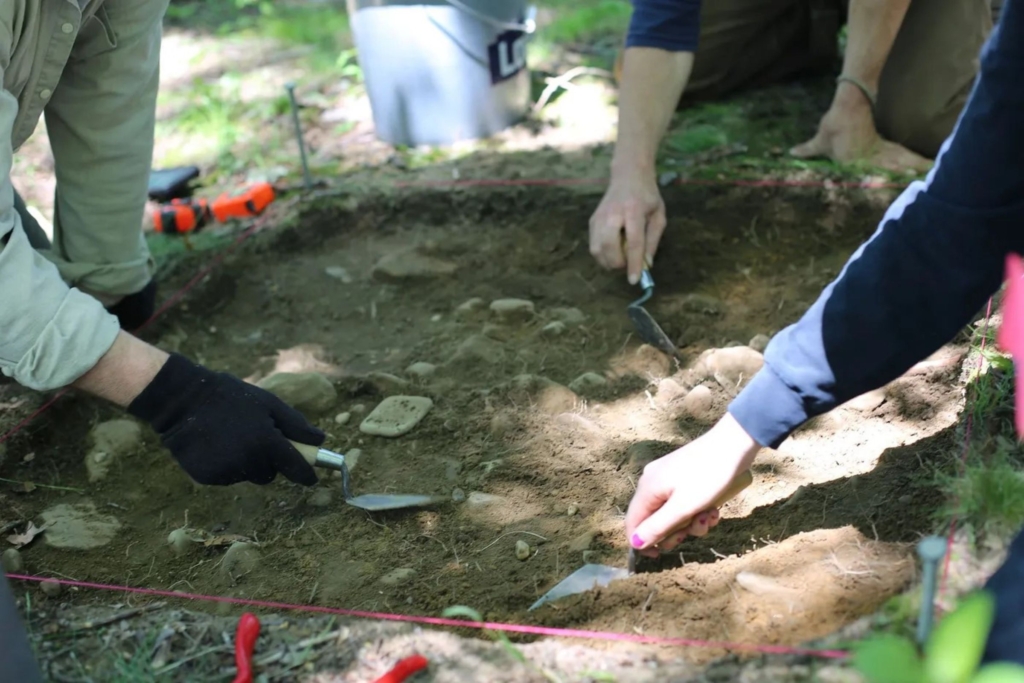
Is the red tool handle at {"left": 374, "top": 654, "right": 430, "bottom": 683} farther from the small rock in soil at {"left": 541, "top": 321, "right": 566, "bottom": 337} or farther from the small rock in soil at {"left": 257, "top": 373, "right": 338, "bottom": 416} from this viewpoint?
the small rock in soil at {"left": 541, "top": 321, "right": 566, "bottom": 337}

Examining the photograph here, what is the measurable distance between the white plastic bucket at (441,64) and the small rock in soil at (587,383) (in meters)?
1.49

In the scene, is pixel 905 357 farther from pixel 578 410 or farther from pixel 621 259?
pixel 621 259

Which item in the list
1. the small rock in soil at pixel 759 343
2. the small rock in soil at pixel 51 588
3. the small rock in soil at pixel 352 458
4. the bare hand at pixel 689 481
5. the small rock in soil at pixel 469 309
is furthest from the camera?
the small rock in soil at pixel 469 309

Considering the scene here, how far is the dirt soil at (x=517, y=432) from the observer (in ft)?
4.55

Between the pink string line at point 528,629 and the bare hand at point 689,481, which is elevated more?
the bare hand at point 689,481

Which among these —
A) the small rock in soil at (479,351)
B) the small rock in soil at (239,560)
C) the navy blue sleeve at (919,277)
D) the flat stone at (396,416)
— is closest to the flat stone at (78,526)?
the small rock in soil at (239,560)

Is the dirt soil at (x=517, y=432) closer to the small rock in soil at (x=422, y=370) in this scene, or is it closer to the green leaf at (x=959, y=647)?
the small rock in soil at (x=422, y=370)

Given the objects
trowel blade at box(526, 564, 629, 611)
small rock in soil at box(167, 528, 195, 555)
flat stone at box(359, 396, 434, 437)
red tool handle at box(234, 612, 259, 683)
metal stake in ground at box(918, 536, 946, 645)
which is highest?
metal stake in ground at box(918, 536, 946, 645)

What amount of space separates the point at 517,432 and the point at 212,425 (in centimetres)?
62

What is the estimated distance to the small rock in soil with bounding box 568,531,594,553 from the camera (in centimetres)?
156

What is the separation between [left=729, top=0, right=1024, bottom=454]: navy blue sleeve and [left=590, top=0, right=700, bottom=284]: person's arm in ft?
3.34

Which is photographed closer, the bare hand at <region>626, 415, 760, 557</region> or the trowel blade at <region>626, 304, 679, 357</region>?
the bare hand at <region>626, 415, 760, 557</region>

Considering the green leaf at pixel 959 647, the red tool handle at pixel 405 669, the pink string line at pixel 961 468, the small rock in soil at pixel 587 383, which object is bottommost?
the small rock in soil at pixel 587 383

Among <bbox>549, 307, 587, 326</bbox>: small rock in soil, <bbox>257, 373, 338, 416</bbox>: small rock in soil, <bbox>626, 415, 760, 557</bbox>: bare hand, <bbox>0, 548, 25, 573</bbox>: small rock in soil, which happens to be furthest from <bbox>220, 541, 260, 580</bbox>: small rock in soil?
<bbox>549, 307, 587, 326</bbox>: small rock in soil
